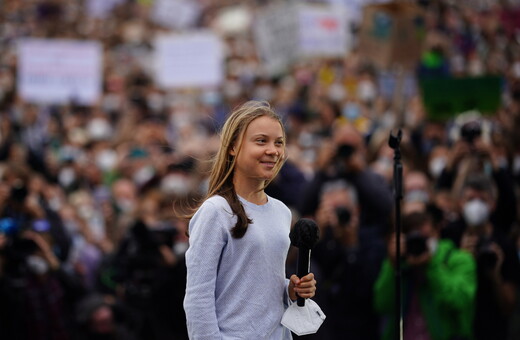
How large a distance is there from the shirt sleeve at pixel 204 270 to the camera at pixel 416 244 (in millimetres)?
2718

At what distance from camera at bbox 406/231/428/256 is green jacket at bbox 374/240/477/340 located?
0.14 metres

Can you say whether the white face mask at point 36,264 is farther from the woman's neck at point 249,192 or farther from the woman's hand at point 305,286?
the woman's hand at point 305,286

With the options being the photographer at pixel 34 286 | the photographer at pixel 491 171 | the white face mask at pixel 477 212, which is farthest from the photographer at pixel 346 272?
the photographer at pixel 34 286

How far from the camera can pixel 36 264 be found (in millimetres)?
6348

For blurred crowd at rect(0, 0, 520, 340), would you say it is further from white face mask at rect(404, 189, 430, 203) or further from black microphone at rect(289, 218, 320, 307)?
black microphone at rect(289, 218, 320, 307)

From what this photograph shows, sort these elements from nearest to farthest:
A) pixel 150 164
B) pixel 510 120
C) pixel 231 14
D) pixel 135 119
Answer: pixel 510 120
pixel 150 164
pixel 135 119
pixel 231 14

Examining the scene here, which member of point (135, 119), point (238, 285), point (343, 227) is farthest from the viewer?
point (135, 119)

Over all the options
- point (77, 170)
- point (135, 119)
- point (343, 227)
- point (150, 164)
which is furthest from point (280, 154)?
point (135, 119)

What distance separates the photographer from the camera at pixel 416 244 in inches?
227

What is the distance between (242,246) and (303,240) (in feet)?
0.73

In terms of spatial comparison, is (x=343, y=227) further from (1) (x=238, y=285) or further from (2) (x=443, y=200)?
(1) (x=238, y=285)

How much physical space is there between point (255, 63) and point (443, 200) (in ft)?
41.9

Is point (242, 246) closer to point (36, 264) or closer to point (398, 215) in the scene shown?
point (398, 215)

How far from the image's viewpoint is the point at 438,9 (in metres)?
17.5
